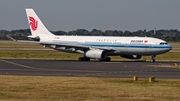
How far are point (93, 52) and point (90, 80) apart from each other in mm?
27899

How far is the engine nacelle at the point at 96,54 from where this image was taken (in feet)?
195

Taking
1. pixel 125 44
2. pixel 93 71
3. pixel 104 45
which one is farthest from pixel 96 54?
pixel 93 71

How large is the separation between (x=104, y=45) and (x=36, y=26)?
1107 cm

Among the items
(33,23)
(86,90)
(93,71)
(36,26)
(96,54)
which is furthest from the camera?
(33,23)

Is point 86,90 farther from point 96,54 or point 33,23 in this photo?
point 33,23

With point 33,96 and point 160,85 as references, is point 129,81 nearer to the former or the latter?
point 160,85

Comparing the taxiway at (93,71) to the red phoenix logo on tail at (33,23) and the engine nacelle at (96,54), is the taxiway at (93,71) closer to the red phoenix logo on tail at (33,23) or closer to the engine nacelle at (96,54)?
the engine nacelle at (96,54)

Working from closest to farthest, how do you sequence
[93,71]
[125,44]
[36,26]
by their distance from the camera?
[93,71] → [125,44] → [36,26]

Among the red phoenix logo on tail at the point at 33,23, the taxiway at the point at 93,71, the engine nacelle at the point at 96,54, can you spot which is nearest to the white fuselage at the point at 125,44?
the engine nacelle at the point at 96,54

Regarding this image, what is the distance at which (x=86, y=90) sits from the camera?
2625 cm

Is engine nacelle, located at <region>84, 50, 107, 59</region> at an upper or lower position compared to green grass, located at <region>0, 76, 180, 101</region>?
upper

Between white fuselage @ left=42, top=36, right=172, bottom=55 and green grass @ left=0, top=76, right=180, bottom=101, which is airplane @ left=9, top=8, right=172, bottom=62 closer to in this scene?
white fuselage @ left=42, top=36, right=172, bottom=55

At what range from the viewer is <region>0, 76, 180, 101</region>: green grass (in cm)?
2302

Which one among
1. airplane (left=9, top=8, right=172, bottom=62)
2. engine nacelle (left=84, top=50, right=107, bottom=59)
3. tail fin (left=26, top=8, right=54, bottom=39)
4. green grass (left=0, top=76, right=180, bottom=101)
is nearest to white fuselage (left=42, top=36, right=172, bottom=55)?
airplane (left=9, top=8, right=172, bottom=62)
